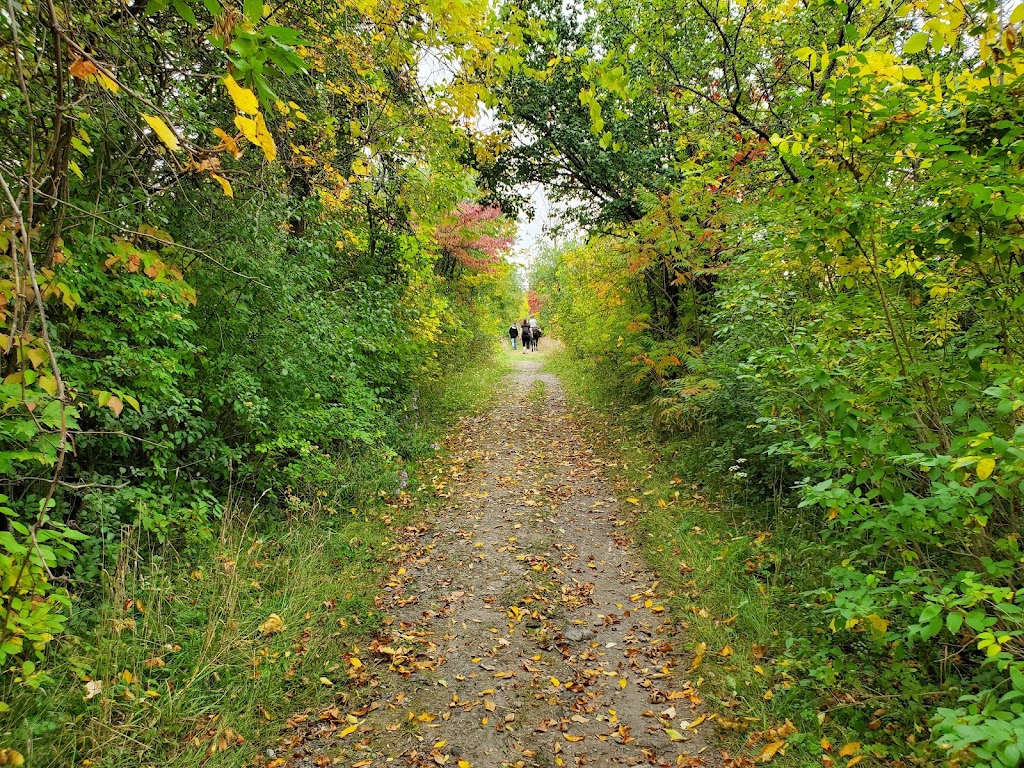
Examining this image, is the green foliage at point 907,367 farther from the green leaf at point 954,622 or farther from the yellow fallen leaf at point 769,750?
the yellow fallen leaf at point 769,750

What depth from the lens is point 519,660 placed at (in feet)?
12.7


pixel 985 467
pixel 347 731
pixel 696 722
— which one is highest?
pixel 985 467

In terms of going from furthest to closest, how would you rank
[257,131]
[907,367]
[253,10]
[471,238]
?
[471,238], [907,367], [257,131], [253,10]

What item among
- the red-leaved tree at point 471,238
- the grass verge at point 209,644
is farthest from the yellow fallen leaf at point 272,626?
the red-leaved tree at point 471,238

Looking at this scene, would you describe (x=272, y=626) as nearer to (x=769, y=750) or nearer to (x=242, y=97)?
(x=769, y=750)

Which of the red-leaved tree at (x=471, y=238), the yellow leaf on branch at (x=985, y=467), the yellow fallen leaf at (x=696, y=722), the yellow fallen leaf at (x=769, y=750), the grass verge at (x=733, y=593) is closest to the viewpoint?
the yellow leaf on branch at (x=985, y=467)

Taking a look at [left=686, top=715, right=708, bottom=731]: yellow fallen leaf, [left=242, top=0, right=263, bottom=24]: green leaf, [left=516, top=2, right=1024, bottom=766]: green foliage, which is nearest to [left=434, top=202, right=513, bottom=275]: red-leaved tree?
[left=516, top=2, right=1024, bottom=766]: green foliage

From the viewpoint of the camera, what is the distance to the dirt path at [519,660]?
3.11 metres

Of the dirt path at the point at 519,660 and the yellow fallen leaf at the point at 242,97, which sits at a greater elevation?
the yellow fallen leaf at the point at 242,97

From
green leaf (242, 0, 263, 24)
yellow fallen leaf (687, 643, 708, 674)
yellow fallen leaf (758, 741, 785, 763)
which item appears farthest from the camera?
yellow fallen leaf (687, 643, 708, 674)

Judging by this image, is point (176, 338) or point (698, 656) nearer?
point (698, 656)

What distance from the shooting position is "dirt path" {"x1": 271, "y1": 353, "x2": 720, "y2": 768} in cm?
311

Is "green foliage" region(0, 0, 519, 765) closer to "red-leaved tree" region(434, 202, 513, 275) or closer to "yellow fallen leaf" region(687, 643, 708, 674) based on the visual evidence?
"yellow fallen leaf" region(687, 643, 708, 674)

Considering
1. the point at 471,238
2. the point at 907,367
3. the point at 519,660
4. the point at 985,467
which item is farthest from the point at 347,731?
the point at 471,238
